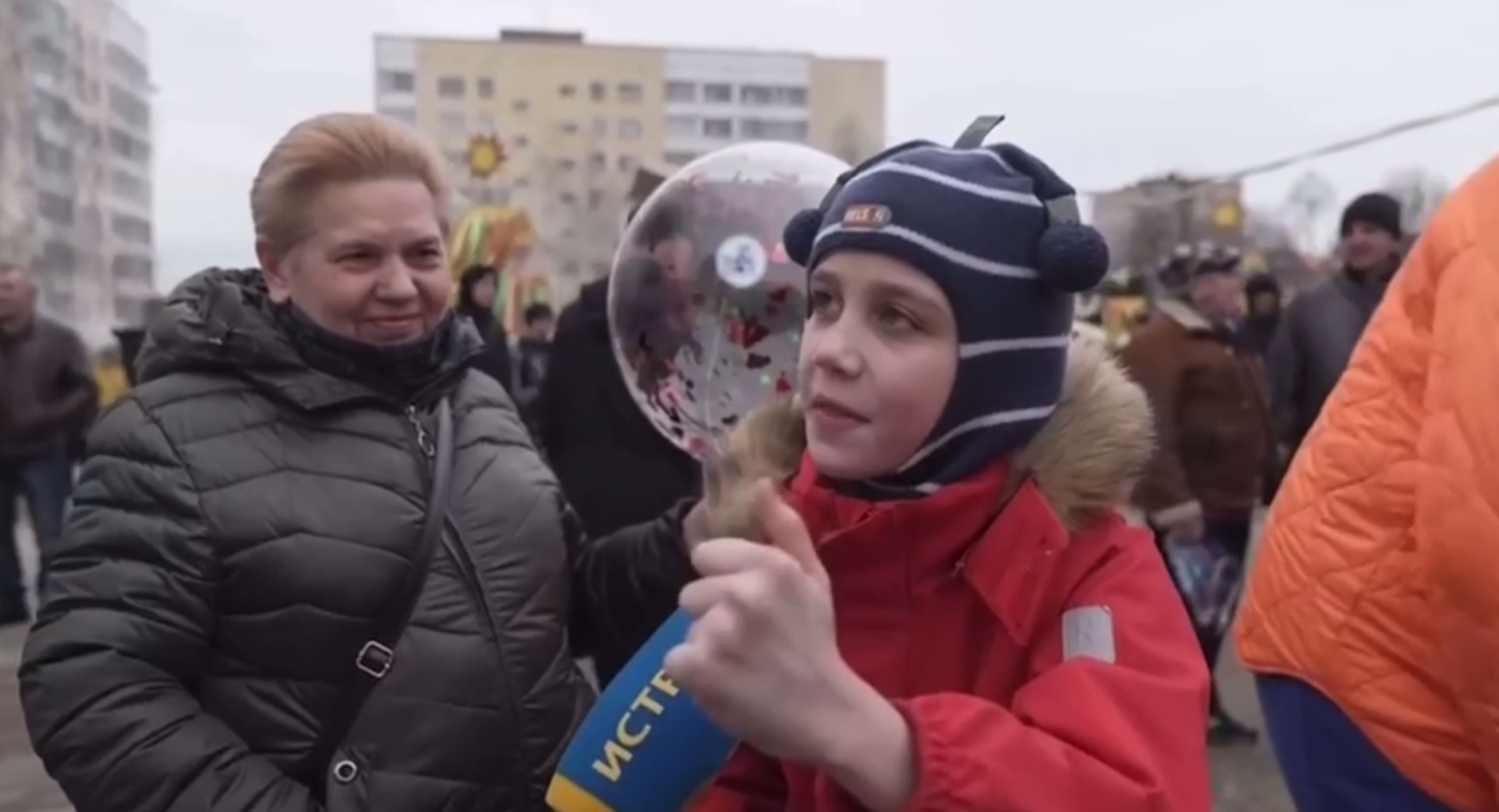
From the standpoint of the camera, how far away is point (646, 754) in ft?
A: 4.59

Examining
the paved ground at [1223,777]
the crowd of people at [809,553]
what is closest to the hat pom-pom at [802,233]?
the crowd of people at [809,553]

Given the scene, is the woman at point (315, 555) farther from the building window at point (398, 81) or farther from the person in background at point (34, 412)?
the building window at point (398, 81)

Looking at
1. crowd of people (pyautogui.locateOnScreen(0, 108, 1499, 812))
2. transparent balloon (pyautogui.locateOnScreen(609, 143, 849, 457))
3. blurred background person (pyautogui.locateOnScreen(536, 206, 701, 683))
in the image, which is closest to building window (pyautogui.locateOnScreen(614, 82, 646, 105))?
blurred background person (pyautogui.locateOnScreen(536, 206, 701, 683))

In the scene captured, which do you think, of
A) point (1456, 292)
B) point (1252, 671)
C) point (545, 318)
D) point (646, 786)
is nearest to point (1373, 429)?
point (1456, 292)

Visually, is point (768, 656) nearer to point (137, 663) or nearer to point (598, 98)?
point (137, 663)

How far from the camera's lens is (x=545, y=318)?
15.4 metres

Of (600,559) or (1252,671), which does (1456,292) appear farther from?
(600,559)

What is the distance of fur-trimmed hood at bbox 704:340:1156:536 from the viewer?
4.79ft

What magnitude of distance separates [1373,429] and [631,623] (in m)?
1.18

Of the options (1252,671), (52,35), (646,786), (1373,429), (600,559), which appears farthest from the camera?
(52,35)

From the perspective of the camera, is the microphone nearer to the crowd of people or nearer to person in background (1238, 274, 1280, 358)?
the crowd of people

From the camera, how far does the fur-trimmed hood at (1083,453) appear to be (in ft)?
4.79

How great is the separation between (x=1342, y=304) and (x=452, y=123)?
74.1 metres

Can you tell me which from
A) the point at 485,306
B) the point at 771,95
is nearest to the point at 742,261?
the point at 485,306
